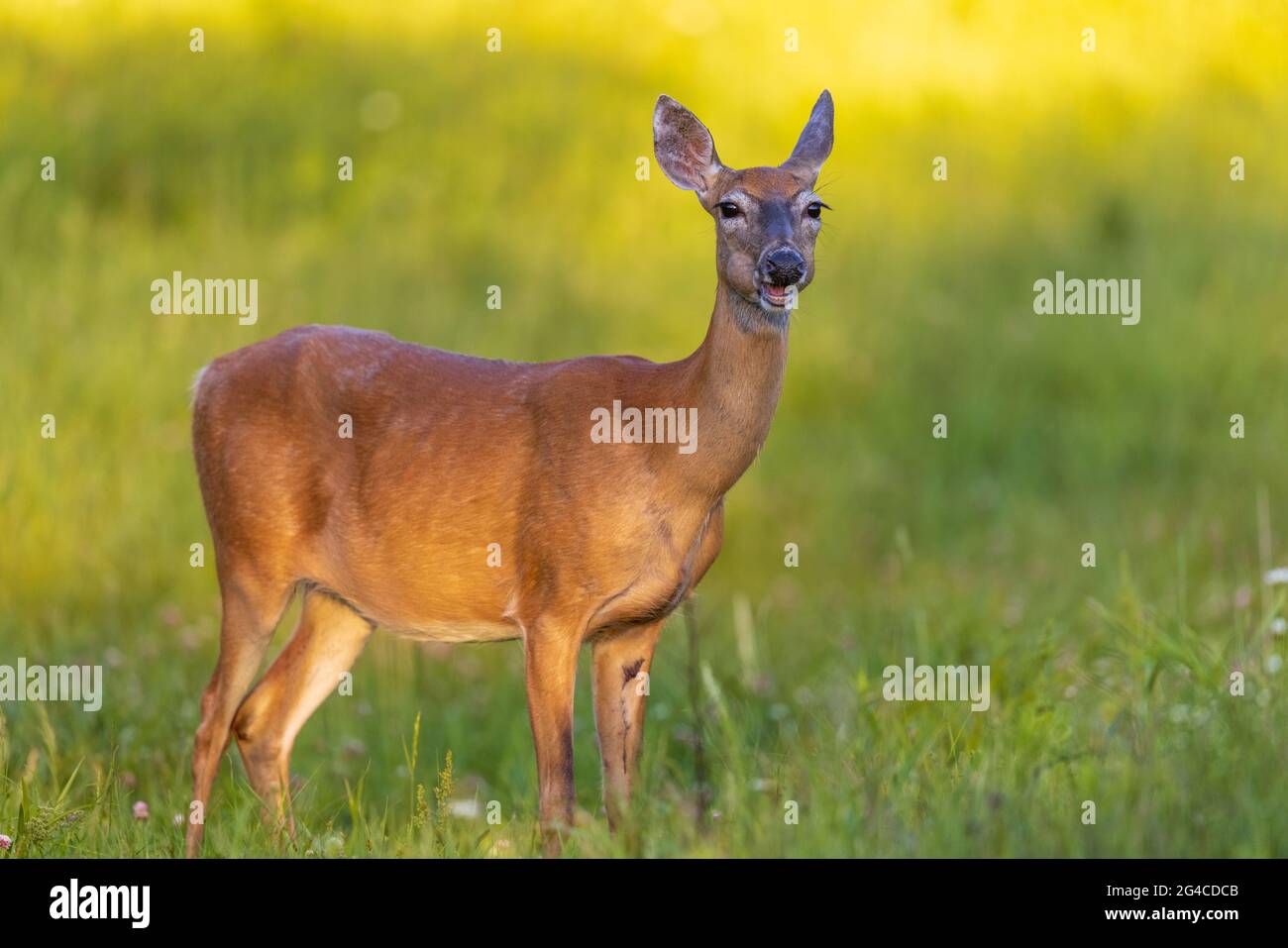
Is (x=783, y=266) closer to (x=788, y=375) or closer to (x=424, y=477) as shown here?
(x=424, y=477)

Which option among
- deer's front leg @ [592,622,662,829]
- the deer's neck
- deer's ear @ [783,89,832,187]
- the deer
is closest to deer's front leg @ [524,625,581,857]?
the deer

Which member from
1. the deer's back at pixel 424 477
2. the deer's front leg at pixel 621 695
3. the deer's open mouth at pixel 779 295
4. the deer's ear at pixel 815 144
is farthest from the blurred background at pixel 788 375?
the deer's ear at pixel 815 144

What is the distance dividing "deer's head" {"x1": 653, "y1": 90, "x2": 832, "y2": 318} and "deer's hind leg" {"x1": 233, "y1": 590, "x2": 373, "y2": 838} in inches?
86.1

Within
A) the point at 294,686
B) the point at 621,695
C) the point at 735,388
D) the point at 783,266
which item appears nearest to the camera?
the point at 783,266

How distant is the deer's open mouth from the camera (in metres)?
6.04

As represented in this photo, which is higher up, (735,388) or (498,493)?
(735,388)

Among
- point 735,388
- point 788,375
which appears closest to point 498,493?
point 735,388

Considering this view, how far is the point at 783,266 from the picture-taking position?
5.98 metres

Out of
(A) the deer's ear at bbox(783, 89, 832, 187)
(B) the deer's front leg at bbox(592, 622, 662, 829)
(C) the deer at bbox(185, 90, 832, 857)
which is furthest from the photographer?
(B) the deer's front leg at bbox(592, 622, 662, 829)

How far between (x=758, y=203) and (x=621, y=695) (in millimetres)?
1794

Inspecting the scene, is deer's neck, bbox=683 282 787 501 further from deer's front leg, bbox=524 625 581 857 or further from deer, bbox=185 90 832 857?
deer's front leg, bbox=524 625 581 857

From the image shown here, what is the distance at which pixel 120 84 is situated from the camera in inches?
549
